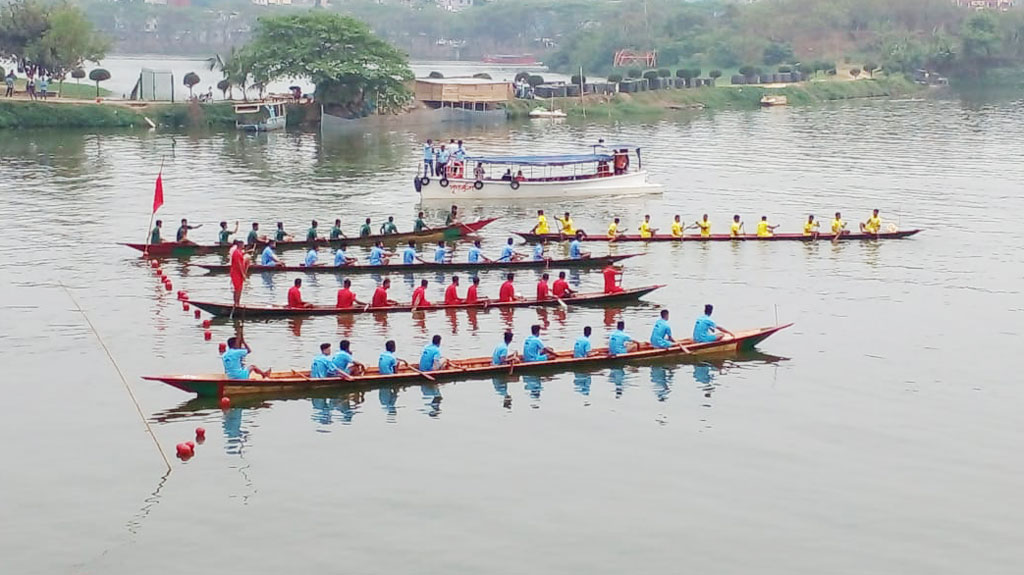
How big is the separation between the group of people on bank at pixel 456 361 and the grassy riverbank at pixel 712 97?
69.3 metres

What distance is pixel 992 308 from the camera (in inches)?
1761

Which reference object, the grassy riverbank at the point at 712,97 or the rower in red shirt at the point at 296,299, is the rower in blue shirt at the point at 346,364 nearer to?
the rower in red shirt at the point at 296,299

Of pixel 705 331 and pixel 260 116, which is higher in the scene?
pixel 260 116

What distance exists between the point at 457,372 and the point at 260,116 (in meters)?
63.1

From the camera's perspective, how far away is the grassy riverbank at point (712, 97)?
10981 centimetres

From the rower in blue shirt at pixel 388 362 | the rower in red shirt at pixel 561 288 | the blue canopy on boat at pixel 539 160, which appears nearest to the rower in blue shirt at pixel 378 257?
the rower in red shirt at pixel 561 288

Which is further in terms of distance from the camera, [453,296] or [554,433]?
[453,296]

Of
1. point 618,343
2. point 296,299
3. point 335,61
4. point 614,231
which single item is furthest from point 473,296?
point 335,61

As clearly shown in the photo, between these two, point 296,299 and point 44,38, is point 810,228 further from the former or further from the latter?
point 44,38

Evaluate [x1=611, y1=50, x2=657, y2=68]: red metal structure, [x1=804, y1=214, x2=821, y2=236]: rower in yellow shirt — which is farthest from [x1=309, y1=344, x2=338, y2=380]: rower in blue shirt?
[x1=611, y1=50, x2=657, y2=68]: red metal structure

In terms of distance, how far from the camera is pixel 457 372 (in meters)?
35.4

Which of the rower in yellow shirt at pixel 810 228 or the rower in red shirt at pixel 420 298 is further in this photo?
the rower in yellow shirt at pixel 810 228

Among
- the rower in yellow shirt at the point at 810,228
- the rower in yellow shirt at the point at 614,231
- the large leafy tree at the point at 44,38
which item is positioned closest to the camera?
the rower in yellow shirt at the point at 614,231

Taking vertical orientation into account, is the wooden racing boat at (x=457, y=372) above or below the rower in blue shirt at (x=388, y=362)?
below
